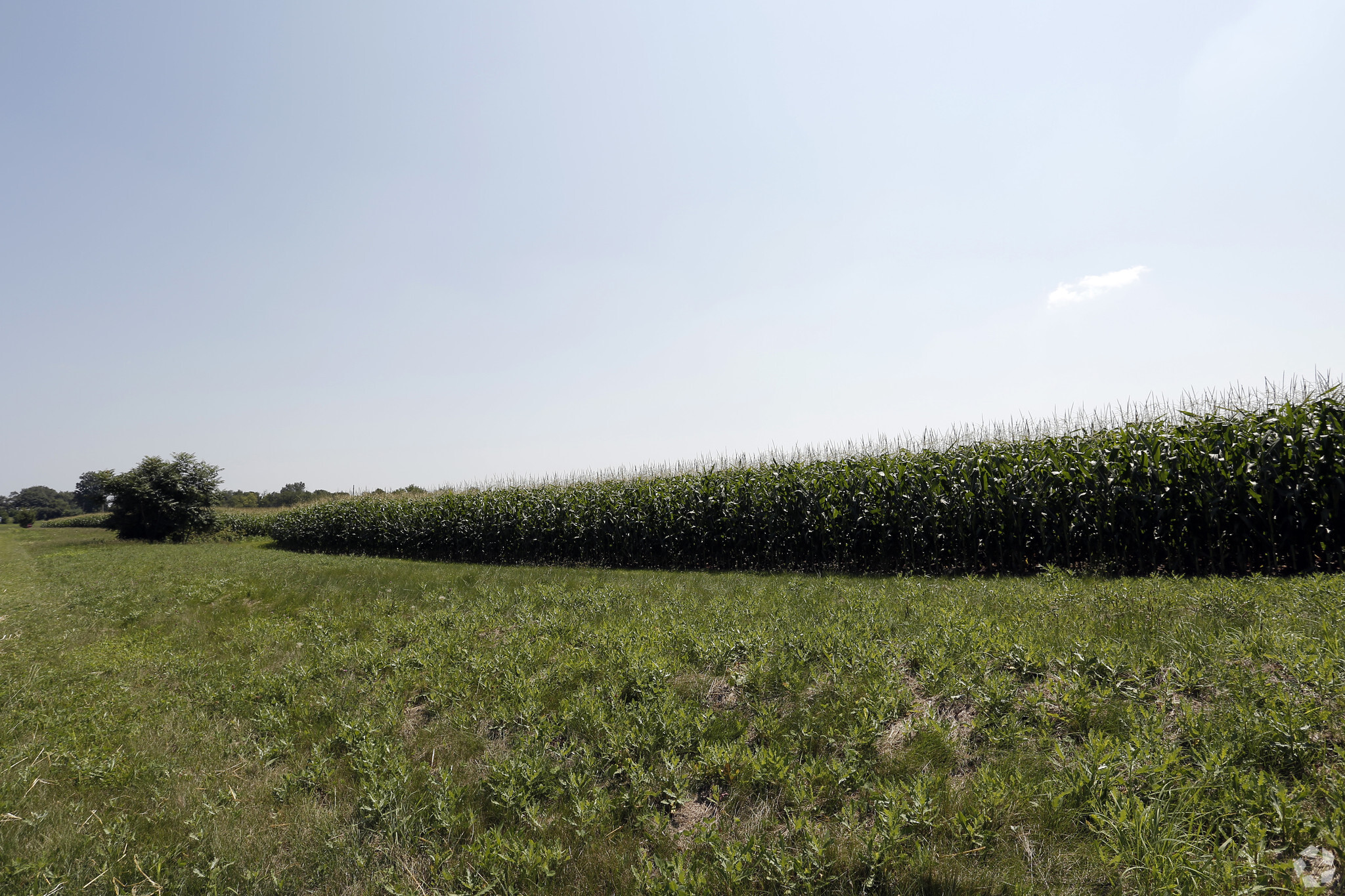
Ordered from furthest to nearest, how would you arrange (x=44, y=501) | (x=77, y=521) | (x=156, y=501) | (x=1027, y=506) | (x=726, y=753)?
(x=44, y=501), (x=77, y=521), (x=156, y=501), (x=1027, y=506), (x=726, y=753)

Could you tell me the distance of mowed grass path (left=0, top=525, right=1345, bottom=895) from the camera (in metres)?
2.79

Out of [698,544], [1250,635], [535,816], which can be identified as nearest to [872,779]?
[535,816]

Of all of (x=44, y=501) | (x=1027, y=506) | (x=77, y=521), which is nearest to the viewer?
(x=1027, y=506)

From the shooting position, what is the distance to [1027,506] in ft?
33.4

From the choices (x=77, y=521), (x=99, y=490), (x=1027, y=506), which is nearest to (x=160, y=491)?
(x=99, y=490)

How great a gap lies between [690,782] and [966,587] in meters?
5.22

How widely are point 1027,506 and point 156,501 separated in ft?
141

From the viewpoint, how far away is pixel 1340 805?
2645mm

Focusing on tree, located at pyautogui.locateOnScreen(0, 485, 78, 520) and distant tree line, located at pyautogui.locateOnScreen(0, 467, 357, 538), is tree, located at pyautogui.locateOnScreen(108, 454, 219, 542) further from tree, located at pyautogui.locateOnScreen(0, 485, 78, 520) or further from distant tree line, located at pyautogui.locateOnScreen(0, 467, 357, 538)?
tree, located at pyautogui.locateOnScreen(0, 485, 78, 520)

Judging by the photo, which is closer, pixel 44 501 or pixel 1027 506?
pixel 1027 506

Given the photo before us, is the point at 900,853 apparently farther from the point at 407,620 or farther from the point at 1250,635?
the point at 407,620

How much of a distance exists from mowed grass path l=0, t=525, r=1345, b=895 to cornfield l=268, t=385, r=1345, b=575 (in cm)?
293

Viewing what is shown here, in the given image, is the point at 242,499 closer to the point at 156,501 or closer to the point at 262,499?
the point at 262,499

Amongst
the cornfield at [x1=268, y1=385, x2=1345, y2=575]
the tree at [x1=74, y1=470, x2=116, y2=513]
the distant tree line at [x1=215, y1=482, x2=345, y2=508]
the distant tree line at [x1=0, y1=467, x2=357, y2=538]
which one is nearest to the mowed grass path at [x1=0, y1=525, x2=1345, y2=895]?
the cornfield at [x1=268, y1=385, x2=1345, y2=575]
